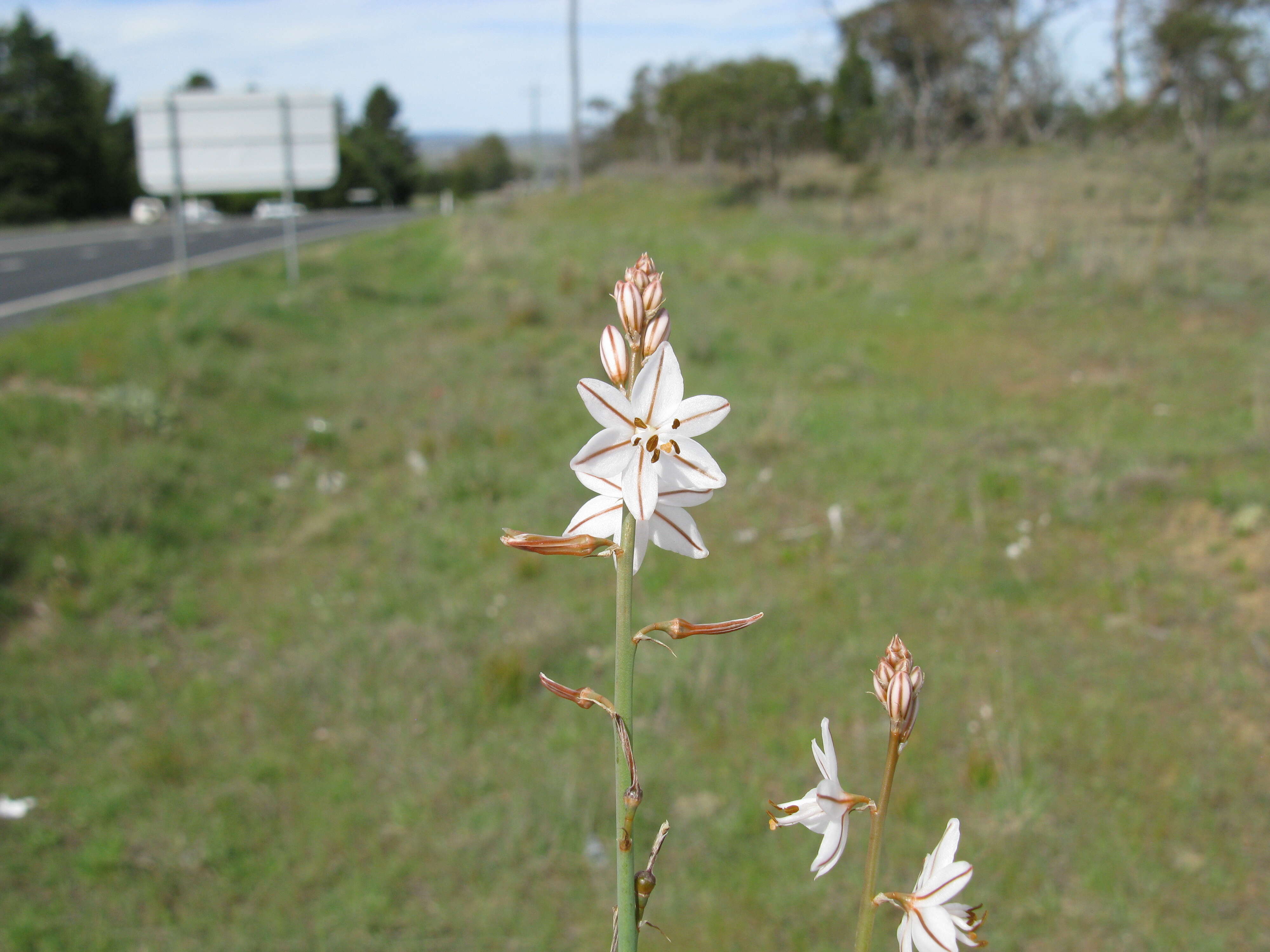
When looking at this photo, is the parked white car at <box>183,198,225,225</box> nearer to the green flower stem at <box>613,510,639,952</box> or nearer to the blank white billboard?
the blank white billboard

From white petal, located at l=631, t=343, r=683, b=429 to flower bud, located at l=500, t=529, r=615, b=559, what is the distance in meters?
0.12

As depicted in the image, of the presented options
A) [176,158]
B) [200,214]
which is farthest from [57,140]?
[176,158]

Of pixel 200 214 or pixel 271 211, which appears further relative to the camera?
pixel 271 211

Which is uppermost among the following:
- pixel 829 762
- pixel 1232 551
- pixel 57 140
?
pixel 57 140

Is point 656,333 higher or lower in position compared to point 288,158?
lower

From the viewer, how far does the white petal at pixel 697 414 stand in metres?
0.84

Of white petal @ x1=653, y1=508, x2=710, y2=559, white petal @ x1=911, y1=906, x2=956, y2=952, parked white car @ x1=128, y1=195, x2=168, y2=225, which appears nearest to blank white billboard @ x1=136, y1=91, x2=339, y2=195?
white petal @ x1=653, y1=508, x2=710, y2=559

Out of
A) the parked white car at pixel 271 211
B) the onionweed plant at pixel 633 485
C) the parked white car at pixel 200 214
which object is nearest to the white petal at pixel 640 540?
→ the onionweed plant at pixel 633 485

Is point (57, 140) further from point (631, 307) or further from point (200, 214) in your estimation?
point (631, 307)

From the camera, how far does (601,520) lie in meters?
0.87

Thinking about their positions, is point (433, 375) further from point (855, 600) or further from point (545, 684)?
point (545, 684)

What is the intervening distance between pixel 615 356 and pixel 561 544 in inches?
7.1

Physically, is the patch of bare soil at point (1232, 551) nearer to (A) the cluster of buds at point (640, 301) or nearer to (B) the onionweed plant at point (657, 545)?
(B) the onionweed plant at point (657, 545)

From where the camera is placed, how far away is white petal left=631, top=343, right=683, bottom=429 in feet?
2.73
